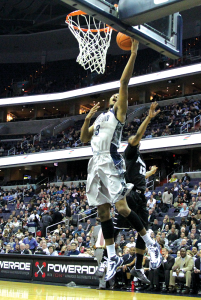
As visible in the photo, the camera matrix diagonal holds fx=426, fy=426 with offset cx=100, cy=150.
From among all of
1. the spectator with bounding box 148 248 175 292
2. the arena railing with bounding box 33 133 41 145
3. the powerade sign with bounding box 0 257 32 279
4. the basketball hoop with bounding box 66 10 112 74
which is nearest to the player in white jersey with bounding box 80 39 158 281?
the basketball hoop with bounding box 66 10 112 74

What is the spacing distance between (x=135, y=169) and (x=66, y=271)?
702 cm

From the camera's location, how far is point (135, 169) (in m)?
5.96

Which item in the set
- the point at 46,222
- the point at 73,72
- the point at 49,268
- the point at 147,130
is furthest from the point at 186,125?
the point at 73,72

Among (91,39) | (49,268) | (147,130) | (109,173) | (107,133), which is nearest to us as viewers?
(109,173)

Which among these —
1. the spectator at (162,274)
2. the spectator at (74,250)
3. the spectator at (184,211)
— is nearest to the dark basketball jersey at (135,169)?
the spectator at (162,274)

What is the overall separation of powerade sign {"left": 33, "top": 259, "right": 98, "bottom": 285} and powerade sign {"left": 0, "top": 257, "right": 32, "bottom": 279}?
287 mm

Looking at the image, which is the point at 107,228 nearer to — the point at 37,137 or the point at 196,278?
the point at 196,278

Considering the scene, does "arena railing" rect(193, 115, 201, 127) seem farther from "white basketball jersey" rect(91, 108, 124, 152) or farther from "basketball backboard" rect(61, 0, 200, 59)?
"white basketball jersey" rect(91, 108, 124, 152)

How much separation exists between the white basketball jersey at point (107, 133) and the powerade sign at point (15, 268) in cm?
878

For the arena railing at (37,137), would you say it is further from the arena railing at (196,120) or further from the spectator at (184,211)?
the spectator at (184,211)

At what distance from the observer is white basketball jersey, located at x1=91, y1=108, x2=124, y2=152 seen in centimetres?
518

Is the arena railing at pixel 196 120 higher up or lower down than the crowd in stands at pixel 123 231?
higher up

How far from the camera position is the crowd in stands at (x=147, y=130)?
85.5 ft

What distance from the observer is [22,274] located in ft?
43.1
